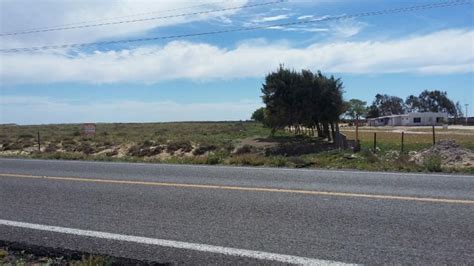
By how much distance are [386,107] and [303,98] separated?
139 metres

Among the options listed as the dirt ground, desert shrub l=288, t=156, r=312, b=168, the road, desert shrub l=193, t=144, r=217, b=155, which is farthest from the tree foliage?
the road

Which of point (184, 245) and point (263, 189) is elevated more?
point (263, 189)

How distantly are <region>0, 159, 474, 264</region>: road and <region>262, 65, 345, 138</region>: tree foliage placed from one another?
3166cm

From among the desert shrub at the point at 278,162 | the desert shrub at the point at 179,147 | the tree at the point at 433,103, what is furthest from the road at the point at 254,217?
the tree at the point at 433,103

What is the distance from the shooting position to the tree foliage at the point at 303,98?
1662 inches

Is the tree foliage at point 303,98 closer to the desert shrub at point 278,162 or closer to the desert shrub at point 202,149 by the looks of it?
the desert shrub at point 202,149

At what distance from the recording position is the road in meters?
5.14

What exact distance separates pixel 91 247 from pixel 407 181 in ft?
21.6

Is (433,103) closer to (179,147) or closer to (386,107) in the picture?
(386,107)

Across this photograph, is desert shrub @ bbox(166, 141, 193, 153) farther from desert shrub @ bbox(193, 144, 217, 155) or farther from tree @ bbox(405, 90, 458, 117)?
tree @ bbox(405, 90, 458, 117)

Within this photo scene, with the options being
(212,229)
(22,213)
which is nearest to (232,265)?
(212,229)

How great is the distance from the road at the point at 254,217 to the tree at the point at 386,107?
166m

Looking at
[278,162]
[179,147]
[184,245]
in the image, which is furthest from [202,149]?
[184,245]

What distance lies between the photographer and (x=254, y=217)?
263 inches
